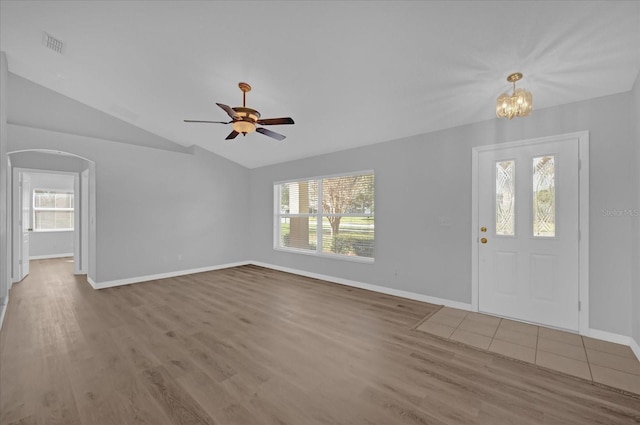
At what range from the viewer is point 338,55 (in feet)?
9.16

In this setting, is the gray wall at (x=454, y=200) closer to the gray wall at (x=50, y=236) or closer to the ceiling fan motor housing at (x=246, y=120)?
the ceiling fan motor housing at (x=246, y=120)

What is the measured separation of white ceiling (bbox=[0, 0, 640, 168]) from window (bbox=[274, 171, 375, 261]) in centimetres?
106

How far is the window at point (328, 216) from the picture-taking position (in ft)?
15.9

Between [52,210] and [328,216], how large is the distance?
8352 mm

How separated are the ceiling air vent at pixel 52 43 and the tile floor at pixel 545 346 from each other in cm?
548

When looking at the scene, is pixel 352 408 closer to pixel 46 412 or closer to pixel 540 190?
pixel 46 412

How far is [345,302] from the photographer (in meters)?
3.99

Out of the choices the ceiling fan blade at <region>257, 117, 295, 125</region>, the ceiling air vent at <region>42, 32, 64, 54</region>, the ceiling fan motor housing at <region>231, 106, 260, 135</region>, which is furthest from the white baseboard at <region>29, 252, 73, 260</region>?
the ceiling fan blade at <region>257, 117, 295, 125</region>

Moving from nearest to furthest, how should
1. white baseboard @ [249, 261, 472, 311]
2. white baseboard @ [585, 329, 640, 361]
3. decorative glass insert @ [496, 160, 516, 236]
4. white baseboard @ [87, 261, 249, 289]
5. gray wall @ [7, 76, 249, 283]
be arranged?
white baseboard @ [585, 329, 640, 361], decorative glass insert @ [496, 160, 516, 236], white baseboard @ [249, 261, 472, 311], gray wall @ [7, 76, 249, 283], white baseboard @ [87, 261, 249, 289]

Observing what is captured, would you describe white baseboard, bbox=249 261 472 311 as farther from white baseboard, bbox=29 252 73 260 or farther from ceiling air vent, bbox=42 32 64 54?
white baseboard, bbox=29 252 73 260

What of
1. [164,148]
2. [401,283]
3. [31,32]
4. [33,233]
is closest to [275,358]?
Result: [401,283]

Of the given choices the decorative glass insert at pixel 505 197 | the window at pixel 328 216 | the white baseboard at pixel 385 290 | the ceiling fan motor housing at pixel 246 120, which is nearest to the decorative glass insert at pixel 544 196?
the decorative glass insert at pixel 505 197

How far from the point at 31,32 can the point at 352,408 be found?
16.9 ft

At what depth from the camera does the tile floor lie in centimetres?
221
